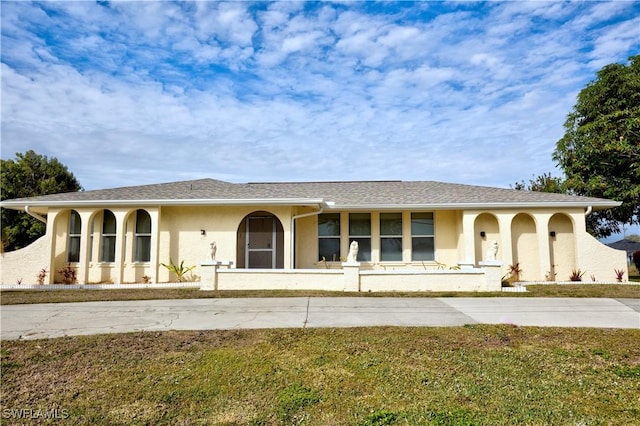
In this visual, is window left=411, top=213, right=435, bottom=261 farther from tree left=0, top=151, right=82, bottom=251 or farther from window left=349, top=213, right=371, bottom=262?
tree left=0, top=151, right=82, bottom=251

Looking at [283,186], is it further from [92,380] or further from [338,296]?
[92,380]

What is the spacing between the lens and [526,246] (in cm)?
1396

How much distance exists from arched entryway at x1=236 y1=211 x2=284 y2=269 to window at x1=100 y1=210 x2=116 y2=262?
4.91m

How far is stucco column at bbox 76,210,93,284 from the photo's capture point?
1360 cm

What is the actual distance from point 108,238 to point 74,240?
1558mm

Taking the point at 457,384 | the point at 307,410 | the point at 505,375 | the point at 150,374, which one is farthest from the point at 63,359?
the point at 505,375

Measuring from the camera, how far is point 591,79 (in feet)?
60.1

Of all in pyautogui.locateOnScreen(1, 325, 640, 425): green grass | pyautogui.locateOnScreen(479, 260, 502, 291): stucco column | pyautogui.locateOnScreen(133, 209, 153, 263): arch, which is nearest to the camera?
pyautogui.locateOnScreen(1, 325, 640, 425): green grass

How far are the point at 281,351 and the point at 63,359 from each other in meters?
2.89

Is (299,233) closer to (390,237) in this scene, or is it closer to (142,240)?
(390,237)

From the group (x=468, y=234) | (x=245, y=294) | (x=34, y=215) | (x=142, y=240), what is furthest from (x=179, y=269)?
(x=468, y=234)

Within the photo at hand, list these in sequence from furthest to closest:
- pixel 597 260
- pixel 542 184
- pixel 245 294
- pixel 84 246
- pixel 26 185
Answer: pixel 542 184 < pixel 26 185 < pixel 84 246 < pixel 597 260 < pixel 245 294

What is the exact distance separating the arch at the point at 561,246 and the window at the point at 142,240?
49.5 ft

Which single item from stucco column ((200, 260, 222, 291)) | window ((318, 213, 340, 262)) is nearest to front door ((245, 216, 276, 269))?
window ((318, 213, 340, 262))
